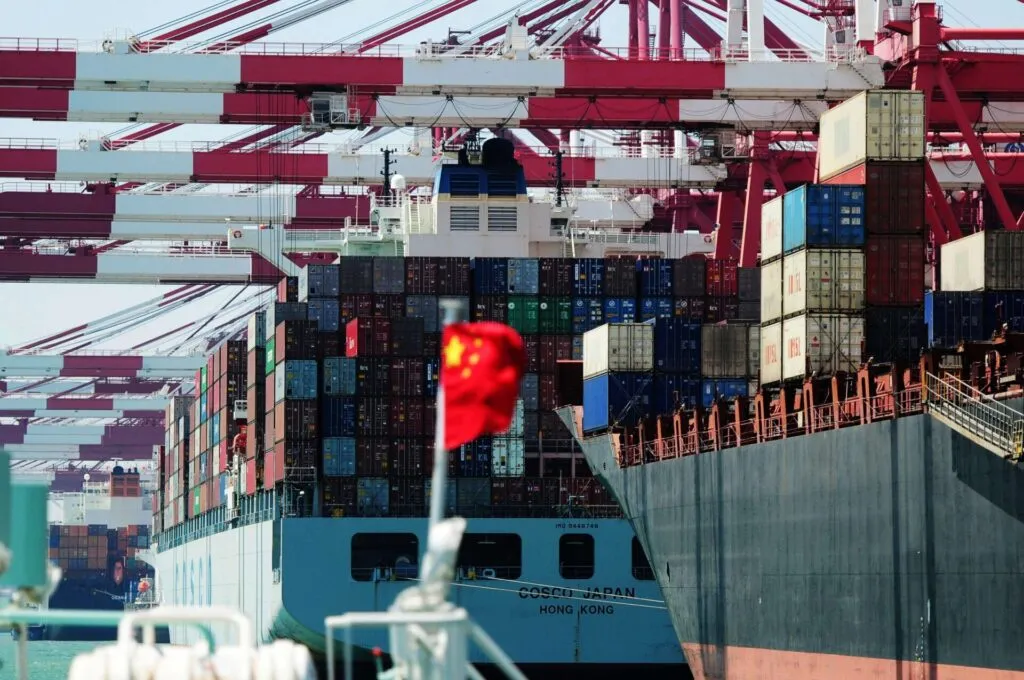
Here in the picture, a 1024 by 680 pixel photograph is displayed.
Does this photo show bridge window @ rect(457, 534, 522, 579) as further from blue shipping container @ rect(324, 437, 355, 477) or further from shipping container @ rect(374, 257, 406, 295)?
shipping container @ rect(374, 257, 406, 295)

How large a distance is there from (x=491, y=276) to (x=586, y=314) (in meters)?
2.59

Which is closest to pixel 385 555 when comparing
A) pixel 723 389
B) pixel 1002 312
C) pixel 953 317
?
pixel 723 389

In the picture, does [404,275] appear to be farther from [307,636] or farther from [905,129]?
[905,129]

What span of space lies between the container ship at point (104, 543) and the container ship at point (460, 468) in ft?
297

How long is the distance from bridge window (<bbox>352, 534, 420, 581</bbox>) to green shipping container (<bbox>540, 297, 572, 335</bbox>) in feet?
20.3

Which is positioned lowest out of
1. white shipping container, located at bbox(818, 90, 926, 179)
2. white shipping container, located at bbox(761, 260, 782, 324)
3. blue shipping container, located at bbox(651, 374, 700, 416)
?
blue shipping container, located at bbox(651, 374, 700, 416)

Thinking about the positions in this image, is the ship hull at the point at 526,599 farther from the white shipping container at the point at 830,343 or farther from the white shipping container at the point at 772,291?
the white shipping container at the point at 830,343

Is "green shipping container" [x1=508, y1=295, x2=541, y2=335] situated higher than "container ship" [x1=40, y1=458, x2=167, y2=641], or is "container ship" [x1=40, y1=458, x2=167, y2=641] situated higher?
"green shipping container" [x1=508, y1=295, x2=541, y2=335]

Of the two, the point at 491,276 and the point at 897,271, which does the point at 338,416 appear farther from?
the point at 897,271

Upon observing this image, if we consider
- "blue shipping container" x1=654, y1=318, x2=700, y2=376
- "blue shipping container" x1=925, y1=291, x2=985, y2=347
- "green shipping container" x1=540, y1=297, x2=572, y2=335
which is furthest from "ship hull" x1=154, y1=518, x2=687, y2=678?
"blue shipping container" x1=925, y1=291, x2=985, y2=347

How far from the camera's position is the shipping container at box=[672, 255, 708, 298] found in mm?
46344

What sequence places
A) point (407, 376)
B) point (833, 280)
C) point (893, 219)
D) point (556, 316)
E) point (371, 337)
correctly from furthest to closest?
point (556, 316) < point (371, 337) < point (407, 376) < point (893, 219) < point (833, 280)

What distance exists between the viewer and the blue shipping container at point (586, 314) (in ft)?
151

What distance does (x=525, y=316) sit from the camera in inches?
1816
